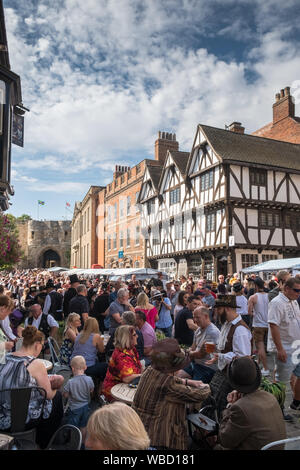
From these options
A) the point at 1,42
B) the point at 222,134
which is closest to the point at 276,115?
the point at 222,134

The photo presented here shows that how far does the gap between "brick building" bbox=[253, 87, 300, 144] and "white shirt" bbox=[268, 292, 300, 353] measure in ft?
85.8

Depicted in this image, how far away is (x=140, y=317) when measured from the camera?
577cm

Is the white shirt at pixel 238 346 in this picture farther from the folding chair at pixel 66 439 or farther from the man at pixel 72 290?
the man at pixel 72 290

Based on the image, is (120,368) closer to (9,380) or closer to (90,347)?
(90,347)

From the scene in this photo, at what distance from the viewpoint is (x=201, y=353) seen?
4.58m

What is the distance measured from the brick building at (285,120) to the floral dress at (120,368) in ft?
90.7

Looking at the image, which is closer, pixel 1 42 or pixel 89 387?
pixel 89 387

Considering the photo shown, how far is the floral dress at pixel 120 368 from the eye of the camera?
4324mm

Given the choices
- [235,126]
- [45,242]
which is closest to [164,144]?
[235,126]

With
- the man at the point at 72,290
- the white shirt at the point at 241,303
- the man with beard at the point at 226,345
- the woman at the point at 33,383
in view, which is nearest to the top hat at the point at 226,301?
the man with beard at the point at 226,345

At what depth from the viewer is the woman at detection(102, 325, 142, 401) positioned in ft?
14.2

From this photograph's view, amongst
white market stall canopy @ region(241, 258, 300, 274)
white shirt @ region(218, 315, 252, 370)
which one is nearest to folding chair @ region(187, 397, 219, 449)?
white shirt @ region(218, 315, 252, 370)
